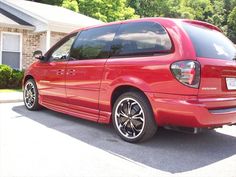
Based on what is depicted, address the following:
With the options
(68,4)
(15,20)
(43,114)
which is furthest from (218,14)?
(43,114)

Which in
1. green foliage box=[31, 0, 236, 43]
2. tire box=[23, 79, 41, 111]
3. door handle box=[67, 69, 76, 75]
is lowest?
tire box=[23, 79, 41, 111]

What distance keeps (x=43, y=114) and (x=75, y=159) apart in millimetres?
3225

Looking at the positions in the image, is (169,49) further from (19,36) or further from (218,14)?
(218,14)

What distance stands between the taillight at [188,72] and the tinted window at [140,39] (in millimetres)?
342

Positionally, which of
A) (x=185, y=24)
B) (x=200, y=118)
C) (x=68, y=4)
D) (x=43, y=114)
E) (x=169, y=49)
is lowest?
(x=43, y=114)

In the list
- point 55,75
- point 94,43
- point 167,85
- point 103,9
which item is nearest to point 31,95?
point 55,75

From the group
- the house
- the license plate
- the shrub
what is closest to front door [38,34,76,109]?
the license plate

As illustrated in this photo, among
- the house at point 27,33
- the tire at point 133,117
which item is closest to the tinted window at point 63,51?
the tire at point 133,117

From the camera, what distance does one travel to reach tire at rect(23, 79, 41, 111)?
7.90 meters

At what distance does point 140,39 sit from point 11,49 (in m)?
11.5

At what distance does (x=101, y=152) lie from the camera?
5047 mm

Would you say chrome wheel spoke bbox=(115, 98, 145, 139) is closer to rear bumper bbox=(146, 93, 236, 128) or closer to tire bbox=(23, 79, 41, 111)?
rear bumper bbox=(146, 93, 236, 128)

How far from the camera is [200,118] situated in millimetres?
4785

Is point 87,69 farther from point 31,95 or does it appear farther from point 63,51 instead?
point 31,95
